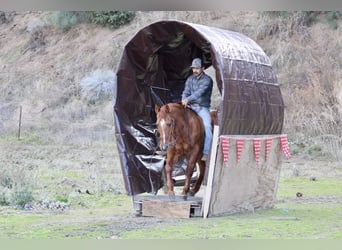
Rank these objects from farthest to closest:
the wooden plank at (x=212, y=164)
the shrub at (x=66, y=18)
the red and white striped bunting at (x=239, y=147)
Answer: the shrub at (x=66, y=18) → the red and white striped bunting at (x=239, y=147) → the wooden plank at (x=212, y=164)

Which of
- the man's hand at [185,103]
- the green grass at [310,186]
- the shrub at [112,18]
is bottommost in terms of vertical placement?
the green grass at [310,186]

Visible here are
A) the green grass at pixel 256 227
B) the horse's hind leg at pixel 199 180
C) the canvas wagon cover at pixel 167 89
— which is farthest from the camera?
the horse's hind leg at pixel 199 180

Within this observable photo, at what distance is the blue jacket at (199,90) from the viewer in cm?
1123

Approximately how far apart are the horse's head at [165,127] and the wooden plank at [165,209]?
0.79m

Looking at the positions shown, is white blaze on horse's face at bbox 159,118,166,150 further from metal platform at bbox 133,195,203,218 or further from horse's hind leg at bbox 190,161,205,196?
horse's hind leg at bbox 190,161,205,196

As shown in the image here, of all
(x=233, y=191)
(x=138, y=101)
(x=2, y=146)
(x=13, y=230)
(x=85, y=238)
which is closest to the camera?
(x=85, y=238)

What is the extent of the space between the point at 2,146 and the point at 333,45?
10.6 m

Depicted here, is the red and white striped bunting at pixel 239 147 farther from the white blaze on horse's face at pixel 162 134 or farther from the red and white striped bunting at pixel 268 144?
the white blaze on horse's face at pixel 162 134

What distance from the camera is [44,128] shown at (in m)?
22.4

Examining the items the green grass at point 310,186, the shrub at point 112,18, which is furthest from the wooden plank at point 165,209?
the shrub at point 112,18

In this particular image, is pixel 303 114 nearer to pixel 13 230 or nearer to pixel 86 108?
pixel 86 108

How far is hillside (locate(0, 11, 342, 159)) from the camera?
21891 millimetres

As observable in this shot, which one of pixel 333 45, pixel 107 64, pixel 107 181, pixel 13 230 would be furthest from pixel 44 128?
pixel 13 230

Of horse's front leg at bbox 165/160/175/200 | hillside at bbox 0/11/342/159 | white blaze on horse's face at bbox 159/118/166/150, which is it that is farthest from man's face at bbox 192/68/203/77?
hillside at bbox 0/11/342/159
